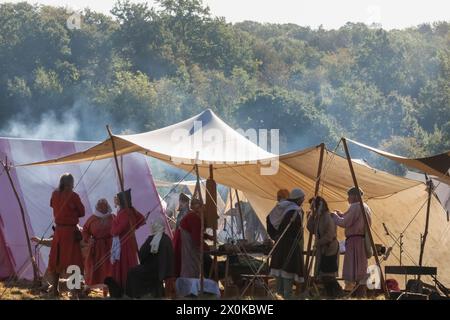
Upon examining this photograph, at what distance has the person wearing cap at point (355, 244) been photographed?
1177 cm

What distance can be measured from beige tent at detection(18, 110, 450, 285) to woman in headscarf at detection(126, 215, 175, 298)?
801mm

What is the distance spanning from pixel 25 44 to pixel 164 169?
25861mm

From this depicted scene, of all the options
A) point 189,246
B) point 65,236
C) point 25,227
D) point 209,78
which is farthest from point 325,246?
point 209,78

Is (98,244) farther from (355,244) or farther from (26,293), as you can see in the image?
(355,244)

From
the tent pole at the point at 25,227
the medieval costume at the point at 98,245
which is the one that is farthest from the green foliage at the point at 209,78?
the medieval costume at the point at 98,245

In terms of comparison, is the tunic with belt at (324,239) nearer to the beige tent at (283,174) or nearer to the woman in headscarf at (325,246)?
the woman in headscarf at (325,246)

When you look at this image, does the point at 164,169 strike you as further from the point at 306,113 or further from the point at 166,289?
the point at 166,289

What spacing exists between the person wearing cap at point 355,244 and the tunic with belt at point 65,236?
2.70 meters

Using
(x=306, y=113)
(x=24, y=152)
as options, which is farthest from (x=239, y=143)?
(x=306, y=113)

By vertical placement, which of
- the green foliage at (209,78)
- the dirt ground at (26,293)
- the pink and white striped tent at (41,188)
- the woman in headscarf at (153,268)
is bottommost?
the dirt ground at (26,293)

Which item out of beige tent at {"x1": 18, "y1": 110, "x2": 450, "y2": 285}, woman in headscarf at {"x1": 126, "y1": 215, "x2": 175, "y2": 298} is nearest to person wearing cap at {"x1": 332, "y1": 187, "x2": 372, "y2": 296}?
beige tent at {"x1": 18, "y1": 110, "x2": 450, "y2": 285}

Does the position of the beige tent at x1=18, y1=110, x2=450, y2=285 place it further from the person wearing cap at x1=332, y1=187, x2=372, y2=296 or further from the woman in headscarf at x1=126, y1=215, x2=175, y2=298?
the woman in headscarf at x1=126, y1=215, x2=175, y2=298

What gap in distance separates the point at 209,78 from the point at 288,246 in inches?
2448

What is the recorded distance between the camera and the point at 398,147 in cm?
4962
